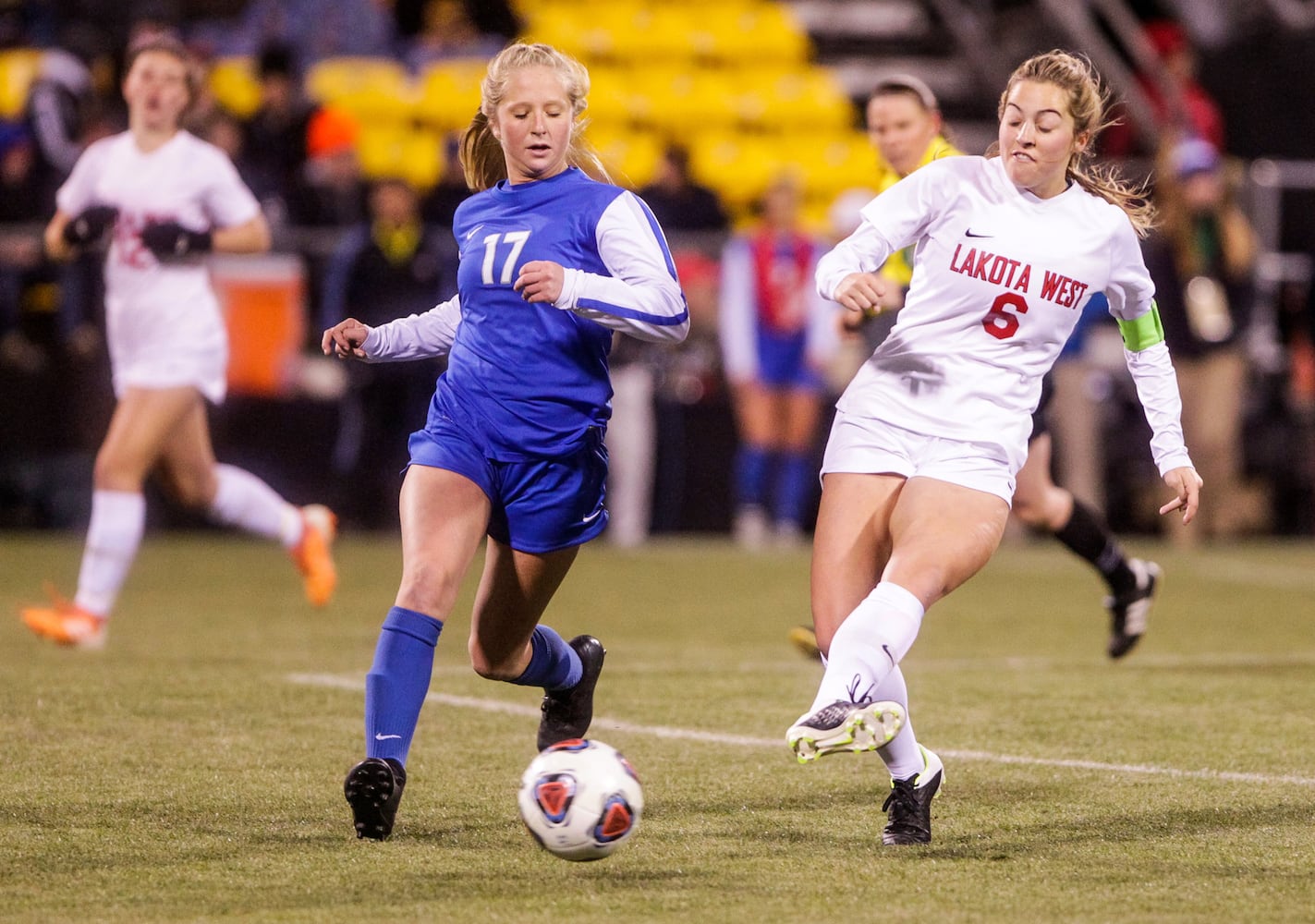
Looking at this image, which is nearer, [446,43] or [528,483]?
[528,483]

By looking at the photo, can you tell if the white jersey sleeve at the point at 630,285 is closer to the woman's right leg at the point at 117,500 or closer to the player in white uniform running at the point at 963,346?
the player in white uniform running at the point at 963,346

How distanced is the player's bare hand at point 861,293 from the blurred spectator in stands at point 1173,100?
11384mm

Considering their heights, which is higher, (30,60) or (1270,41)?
(1270,41)

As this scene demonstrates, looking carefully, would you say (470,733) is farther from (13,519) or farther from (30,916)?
(13,519)

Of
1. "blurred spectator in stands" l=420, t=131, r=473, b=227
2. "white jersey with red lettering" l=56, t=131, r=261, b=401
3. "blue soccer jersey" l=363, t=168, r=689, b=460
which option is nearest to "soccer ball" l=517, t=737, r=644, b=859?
"blue soccer jersey" l=363, t=168, r=689, b=460

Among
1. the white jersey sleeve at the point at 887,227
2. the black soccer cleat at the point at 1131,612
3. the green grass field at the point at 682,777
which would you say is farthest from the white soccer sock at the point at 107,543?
the white jersey sleeve at the point at 887,227

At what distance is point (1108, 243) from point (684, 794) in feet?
5.89

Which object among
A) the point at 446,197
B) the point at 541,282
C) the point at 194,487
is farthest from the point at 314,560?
the point at 446,197

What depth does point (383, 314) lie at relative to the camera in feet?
43.6

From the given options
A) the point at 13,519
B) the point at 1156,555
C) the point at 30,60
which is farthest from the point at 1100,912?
the point at 30,60

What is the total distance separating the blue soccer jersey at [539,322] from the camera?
490 cm

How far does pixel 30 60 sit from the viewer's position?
52.9 ft

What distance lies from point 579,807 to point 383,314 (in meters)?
9.35

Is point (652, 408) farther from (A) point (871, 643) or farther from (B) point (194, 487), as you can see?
(A) point (871, 643)
